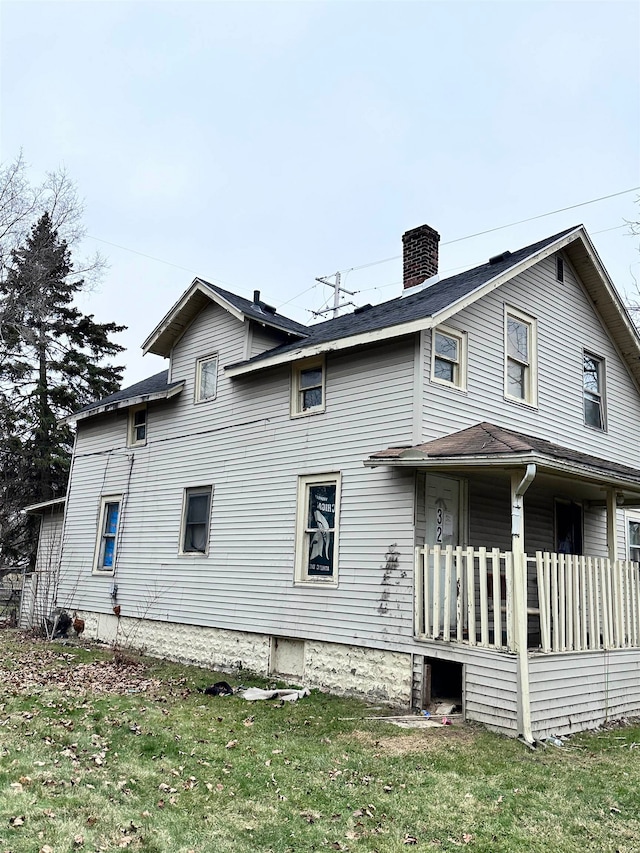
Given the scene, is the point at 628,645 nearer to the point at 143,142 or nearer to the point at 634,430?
the point at 634,430

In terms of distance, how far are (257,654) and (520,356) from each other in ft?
22.5

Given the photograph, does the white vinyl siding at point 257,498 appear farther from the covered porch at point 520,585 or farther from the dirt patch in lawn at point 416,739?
the dirt patch in lawn at point 416,739

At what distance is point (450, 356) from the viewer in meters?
11.2

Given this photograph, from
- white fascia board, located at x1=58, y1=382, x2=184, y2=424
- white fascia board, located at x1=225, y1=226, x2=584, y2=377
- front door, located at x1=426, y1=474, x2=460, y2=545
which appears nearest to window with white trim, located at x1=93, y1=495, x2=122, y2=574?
white fascia board, located at x1=58, y1=382, x2=184, y2=424

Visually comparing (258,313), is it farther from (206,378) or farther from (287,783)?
(287,783)

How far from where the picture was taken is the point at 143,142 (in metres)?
25.3

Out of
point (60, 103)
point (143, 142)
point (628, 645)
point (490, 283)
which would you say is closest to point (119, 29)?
point (60, 103)

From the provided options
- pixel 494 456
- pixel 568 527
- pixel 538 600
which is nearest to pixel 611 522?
pixel 538 600

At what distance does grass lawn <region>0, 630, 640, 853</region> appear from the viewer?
5055 mm

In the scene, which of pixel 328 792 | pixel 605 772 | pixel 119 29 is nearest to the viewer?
pixel 328 792

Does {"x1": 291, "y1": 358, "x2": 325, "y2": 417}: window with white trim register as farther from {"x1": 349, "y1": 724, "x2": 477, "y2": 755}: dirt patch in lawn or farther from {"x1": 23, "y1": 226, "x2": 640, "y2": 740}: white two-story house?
{"x1": 349, "y1": 724, "x2": 477, "y2": 755}: dirt patch in lawn

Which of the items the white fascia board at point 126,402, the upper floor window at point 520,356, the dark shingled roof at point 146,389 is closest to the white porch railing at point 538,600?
the upper floor window at point 520,356

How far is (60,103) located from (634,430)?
18.3 m

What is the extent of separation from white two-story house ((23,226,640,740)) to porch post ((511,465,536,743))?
0.03m
